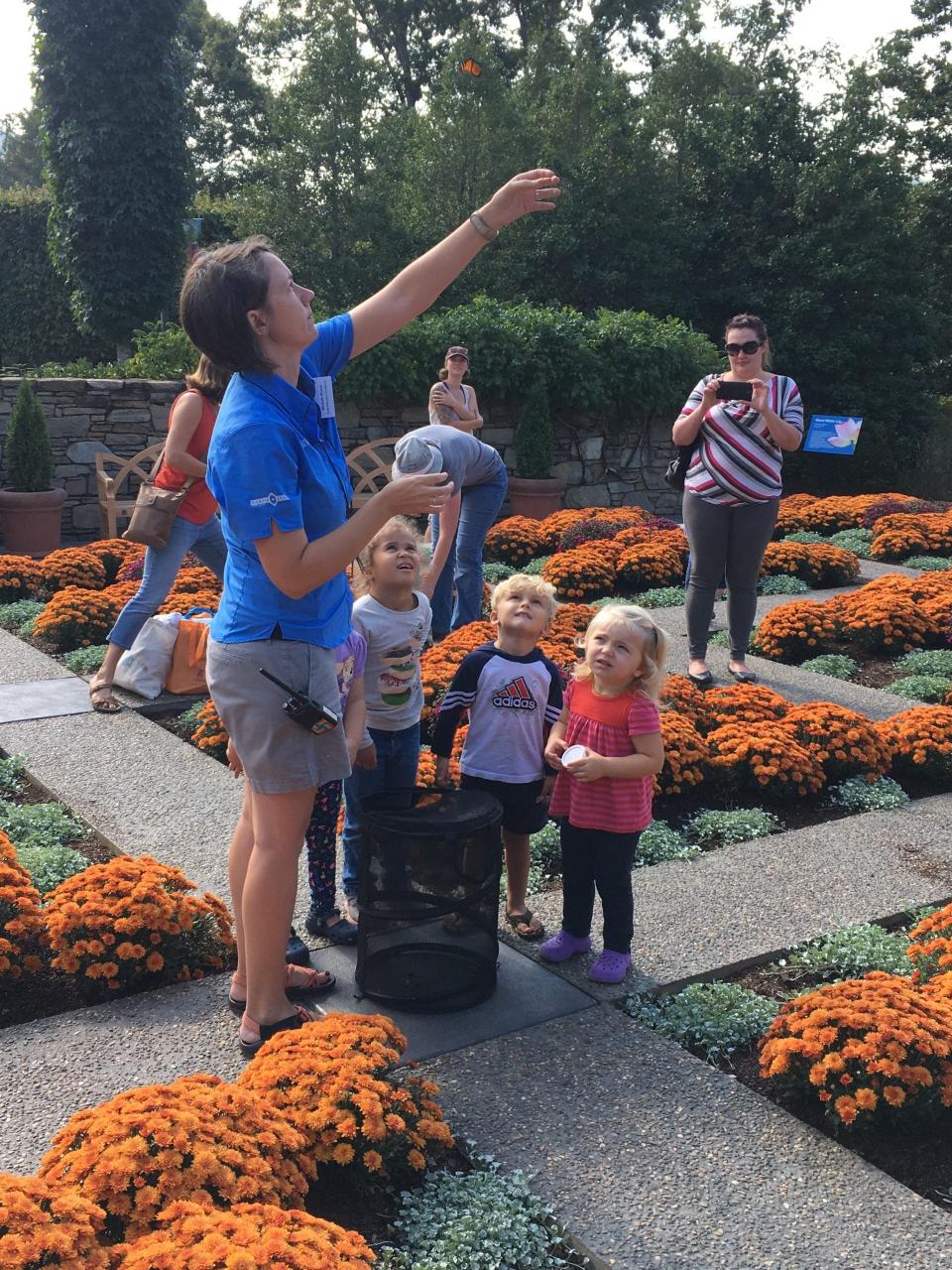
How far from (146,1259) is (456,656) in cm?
422

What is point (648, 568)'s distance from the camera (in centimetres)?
891


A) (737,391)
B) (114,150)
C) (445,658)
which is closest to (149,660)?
(445,658)

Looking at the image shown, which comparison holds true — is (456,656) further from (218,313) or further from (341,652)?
(218,313)

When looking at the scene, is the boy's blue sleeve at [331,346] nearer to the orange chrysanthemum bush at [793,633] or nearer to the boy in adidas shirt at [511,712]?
the boy in adidas shirt at [511,712]

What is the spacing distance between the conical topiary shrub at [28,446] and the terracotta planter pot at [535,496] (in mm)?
4818

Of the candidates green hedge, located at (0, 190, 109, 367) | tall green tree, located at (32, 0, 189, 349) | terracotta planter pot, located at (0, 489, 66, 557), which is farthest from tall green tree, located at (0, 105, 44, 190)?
terracotta planter pot, located at (0, 489, 66, 557)

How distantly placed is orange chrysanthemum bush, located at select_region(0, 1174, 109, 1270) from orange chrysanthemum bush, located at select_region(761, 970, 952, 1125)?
4.94 ft

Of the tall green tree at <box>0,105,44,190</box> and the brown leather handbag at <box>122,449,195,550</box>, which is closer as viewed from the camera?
the brown leather handbag at <box>122,449,195,550</box>

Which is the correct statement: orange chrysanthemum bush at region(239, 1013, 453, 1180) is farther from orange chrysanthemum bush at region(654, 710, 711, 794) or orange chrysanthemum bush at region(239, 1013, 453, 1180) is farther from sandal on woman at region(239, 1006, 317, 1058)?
→ orange chrysanthemum bush at region(654, 710, 711, 794)

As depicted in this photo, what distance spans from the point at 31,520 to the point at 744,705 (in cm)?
729

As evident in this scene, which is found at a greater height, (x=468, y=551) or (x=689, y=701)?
(x=468, y=551)

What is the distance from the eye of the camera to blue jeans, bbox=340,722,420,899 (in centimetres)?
344

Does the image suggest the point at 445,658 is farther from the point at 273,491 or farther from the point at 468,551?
the point at 273,491

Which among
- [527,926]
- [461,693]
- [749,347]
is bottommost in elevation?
[527,926]
